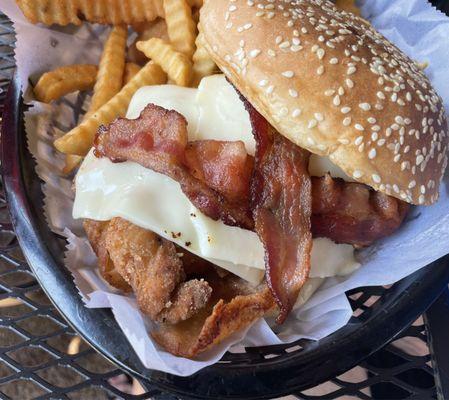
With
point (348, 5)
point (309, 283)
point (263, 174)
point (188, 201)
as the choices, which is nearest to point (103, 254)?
point (188, 201)

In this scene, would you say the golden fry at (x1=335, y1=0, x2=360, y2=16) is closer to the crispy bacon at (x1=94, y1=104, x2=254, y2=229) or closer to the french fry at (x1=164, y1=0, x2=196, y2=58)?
the french fry at (x1=164, y1=0, x2=196, y2=58)

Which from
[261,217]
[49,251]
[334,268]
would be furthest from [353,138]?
[49,251]

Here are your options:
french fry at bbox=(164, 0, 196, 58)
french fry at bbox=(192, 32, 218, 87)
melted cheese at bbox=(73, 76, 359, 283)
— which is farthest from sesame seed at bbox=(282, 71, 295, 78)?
french fry at bbox=(164, 0, 196, 58)

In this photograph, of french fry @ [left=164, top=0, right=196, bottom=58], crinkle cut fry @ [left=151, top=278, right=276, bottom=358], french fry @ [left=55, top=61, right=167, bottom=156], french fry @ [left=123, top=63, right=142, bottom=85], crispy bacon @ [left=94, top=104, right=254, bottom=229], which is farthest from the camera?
french fry @ [left=123, top=63, right=142, bottom=85]

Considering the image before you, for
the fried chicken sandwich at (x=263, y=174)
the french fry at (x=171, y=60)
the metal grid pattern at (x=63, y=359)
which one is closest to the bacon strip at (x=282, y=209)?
the fried chicken sandwich at (x=263, y=174)

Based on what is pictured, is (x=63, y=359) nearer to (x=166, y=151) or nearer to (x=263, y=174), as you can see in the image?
(x=166, y=151)

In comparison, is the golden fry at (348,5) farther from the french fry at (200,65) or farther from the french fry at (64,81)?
the french fry at (64,81)
